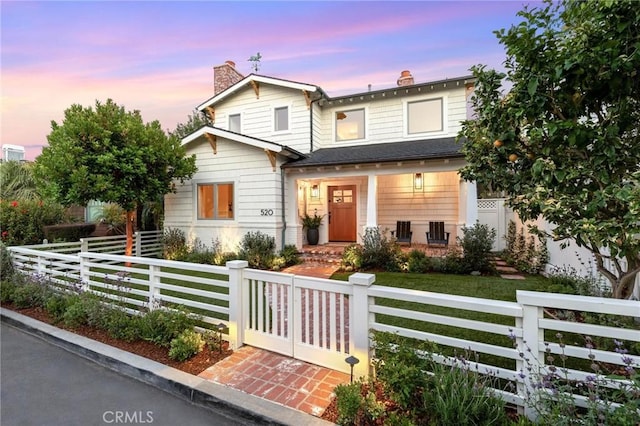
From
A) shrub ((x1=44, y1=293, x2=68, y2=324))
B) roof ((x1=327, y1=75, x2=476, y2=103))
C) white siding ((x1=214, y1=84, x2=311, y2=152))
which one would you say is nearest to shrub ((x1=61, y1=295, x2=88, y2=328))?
shrub ((x1=44, y1=293, x2=68, y2=324))

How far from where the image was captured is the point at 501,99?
118 inches

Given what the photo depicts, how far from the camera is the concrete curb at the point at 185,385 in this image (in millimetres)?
2465

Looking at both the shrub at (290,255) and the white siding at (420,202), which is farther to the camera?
the white siding at (420,202)

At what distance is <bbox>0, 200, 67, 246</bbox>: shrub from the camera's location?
9.34 m

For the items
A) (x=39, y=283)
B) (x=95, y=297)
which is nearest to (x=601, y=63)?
(x=95, y=297)

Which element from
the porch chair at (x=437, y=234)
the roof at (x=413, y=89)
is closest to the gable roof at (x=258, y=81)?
the roof at (x=413, y=89)

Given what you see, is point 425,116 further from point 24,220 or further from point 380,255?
point 24,220

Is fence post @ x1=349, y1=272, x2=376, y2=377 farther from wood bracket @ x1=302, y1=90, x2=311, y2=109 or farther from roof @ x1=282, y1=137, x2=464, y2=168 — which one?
wood bracket @ x1=302, y1=90, x2=311, y2=109

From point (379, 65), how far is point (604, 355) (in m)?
11.7

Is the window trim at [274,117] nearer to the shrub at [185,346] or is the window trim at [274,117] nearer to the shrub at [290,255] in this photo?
the shrub at [290,255]

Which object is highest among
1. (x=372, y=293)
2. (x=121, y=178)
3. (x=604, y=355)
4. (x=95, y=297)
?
(x=121, y=178)

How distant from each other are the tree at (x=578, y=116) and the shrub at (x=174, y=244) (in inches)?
387

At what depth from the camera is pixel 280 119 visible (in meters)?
11.2

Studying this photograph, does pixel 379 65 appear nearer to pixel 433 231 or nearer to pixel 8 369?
pixel 433 231
